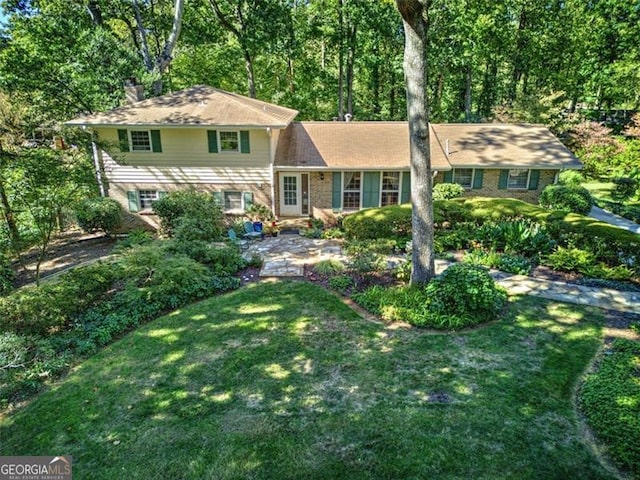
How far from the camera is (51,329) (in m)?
8.20

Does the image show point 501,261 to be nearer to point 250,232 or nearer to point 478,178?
point 478,178

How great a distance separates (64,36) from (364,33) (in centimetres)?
1667

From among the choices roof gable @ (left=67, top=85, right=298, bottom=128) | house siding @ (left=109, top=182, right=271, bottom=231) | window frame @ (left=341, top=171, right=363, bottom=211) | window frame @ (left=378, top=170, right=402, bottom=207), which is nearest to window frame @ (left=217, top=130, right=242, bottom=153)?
roof gable @ (left=67, top=85, right=298, bottom=128)

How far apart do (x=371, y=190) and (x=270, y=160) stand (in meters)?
4.53

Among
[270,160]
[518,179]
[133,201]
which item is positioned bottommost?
[133,201]

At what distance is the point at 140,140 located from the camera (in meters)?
15.5

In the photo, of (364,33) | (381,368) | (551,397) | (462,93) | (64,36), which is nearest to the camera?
(551,397)

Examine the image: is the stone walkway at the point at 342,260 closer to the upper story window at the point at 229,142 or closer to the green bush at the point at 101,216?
the upper story window at the point at 229,142

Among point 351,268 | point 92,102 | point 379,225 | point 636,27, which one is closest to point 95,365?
point 351,268

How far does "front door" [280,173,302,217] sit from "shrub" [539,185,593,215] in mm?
10818

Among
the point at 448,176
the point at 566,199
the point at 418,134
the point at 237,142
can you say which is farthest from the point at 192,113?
the point at 566,199

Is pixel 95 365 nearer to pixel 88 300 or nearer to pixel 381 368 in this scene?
pixel 88 300

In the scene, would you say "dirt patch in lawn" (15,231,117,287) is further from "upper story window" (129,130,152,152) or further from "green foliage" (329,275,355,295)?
"green foliage" (329,275,355,295)

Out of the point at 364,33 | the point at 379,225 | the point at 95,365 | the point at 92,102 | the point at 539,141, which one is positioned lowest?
the point at 95,365
